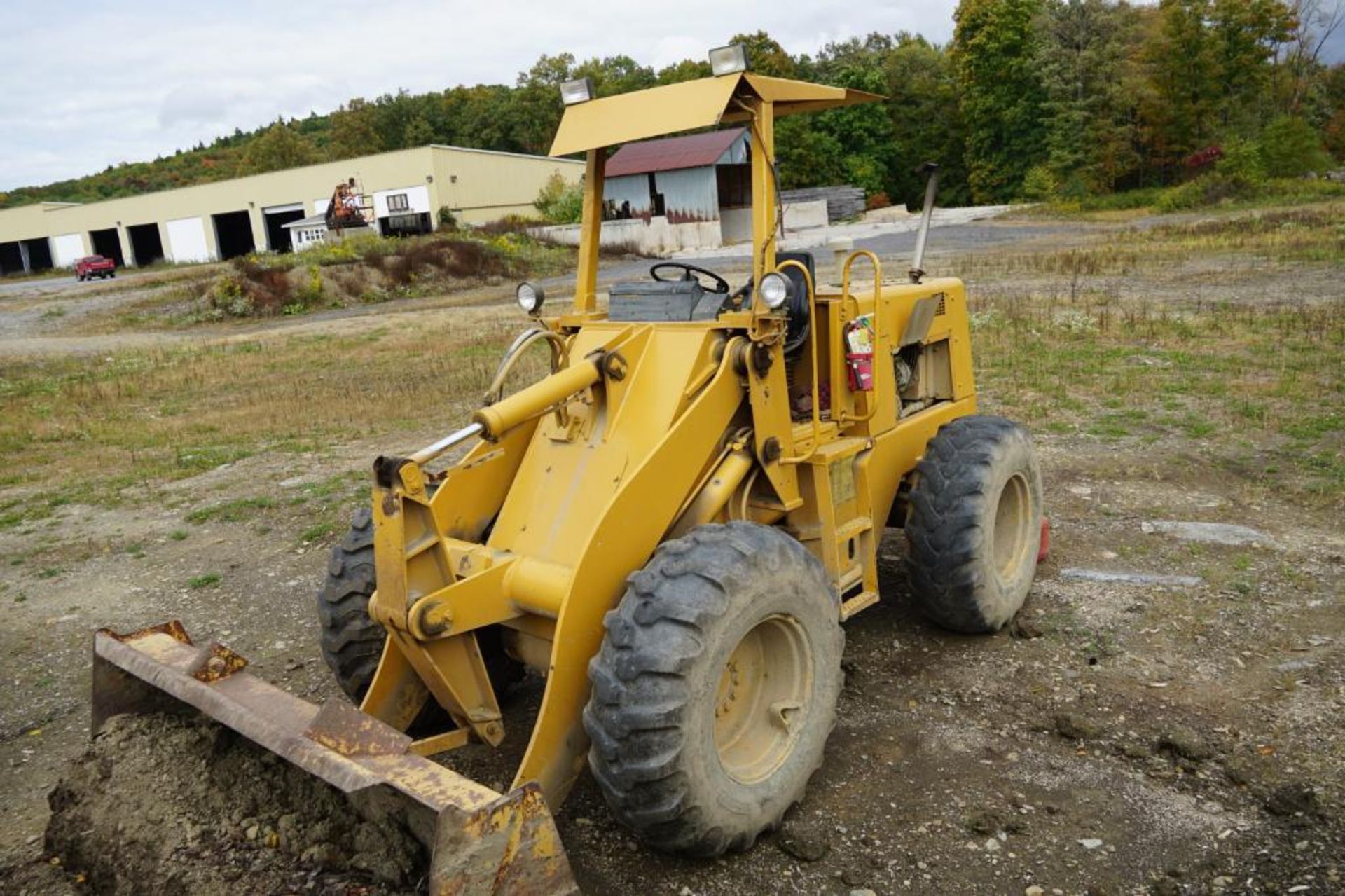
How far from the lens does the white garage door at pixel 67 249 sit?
61.2 metres

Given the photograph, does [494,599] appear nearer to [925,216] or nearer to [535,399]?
[535,399]

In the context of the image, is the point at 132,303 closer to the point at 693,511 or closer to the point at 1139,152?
the point at 693,511

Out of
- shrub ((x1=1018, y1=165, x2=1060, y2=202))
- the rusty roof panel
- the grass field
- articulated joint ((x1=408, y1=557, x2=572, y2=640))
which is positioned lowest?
the grass field

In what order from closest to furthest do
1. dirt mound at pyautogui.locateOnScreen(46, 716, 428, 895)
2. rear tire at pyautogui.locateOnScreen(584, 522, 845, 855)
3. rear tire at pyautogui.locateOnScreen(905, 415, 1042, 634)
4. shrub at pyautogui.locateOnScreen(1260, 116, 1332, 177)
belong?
rear tire at pyautogui.locateOnScreen(584, 522, 845, 855)
dirt mound at pyautogui.locateOnScreen(46, 716, 428, 895)
rear tire at pyautogui.locateOnScreen(905, 415, 1042, 634)
shrub at pyautogui.locateOnScreen(1260, 116, 1332, 177)

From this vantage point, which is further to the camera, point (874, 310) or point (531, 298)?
point (874, 310)

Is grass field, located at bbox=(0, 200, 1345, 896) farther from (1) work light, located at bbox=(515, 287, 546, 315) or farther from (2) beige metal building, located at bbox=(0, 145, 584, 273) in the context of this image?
(2) beige metal building, located at bbox=(0, 145, 584, 273)

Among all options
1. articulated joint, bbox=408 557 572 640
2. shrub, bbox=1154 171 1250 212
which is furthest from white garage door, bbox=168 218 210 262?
articulated joint, bbox=408 557 572 640

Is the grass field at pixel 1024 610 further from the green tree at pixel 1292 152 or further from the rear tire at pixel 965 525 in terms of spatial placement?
the green tree at pixel 1292 152

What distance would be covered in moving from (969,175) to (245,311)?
45.8 meters

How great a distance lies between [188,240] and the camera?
56750 millimetres

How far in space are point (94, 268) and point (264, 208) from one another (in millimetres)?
8376

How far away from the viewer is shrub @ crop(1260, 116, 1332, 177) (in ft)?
137

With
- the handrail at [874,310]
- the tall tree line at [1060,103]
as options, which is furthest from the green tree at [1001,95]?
the handrail at [874,310]

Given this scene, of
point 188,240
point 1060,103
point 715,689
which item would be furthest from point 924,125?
point 715,689
